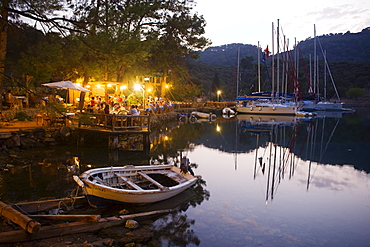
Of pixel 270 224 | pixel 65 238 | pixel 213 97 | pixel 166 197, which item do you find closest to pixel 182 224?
pixel 166 197

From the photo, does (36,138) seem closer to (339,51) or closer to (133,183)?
(133,183)

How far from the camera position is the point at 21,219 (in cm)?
531

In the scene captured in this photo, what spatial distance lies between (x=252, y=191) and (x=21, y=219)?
22.9 ft

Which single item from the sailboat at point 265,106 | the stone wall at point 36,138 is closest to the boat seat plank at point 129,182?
the stone wall at point 36,138

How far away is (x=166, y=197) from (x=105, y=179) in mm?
1797

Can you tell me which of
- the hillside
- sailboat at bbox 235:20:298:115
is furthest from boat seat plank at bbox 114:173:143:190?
the hillside

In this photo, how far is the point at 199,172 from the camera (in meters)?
12.4

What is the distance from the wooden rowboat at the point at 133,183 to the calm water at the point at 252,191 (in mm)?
453

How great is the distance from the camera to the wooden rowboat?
7.35 metres

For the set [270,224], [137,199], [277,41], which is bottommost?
[270,224]

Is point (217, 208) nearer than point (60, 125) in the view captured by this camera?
Yes

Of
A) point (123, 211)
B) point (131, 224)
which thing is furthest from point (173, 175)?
point (131, 224)

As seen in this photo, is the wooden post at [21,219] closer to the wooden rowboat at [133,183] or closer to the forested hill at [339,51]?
the wooden rowboat at [133,183]

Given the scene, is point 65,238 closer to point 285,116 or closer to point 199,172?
point 199,172
